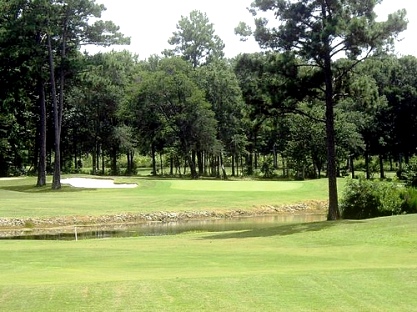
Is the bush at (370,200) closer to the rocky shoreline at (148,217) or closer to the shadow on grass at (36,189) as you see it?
the rocky shoreline at (148,217)

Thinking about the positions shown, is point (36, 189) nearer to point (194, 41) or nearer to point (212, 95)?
point (212, 95)

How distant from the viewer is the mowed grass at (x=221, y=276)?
9.34 metres

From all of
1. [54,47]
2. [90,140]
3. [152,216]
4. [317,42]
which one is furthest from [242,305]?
[90,140]

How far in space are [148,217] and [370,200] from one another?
1402cm

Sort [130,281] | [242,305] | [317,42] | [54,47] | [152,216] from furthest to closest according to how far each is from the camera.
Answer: [54,47]
[152,216]
[317,42]
[130,281]
[242,305]

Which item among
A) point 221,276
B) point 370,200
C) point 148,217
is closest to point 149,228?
point 148,217

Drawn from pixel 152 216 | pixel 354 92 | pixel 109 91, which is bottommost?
pixel 152 216

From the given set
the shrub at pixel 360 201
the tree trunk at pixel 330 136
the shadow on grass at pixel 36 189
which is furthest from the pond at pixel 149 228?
the shadow on grass at pixel 36 189

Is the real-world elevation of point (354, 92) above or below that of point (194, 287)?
above

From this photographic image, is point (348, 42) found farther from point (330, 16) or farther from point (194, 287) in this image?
point (194, 287)

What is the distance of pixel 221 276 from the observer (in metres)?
11.5

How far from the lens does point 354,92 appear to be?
29.7 meters

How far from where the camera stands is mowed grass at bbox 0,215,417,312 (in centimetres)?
934

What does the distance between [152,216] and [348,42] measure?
17130 mm
